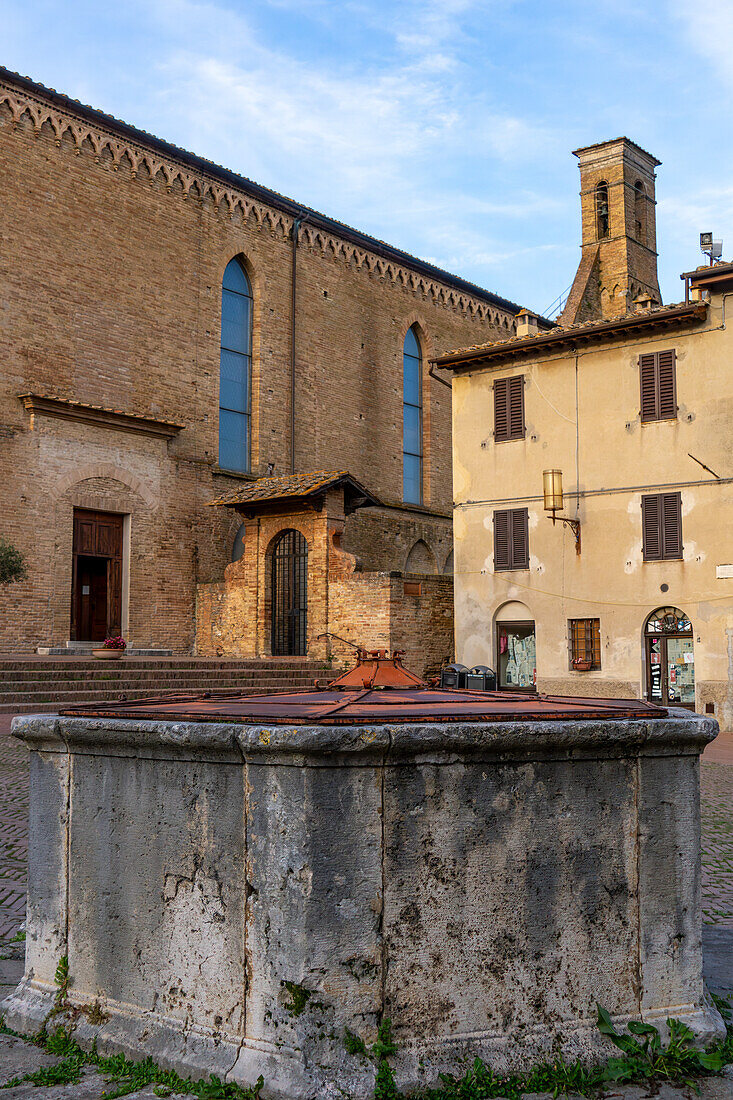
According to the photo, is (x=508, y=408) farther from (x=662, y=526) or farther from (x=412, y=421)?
(x=412, y=421)

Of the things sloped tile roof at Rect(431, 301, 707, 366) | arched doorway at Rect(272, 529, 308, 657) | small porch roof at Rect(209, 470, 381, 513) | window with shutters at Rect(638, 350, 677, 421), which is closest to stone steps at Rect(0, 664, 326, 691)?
arched doorway at Rect(272, 529, 308, 657)

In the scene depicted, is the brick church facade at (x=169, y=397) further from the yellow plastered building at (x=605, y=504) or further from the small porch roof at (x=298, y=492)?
the yellow plastered building at (x=605, y=504)

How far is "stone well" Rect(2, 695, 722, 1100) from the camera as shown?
308cm

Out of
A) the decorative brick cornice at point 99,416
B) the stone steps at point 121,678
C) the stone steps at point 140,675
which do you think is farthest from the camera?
the decorative brick cornice at point 99,416

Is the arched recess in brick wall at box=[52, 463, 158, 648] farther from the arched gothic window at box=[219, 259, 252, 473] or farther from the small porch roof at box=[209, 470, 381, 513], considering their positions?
the arched gothic window at box=[219, 259, 252, 473]

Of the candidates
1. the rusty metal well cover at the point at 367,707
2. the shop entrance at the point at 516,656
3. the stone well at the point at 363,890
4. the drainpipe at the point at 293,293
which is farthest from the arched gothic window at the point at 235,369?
the stone well at the point at 363,890

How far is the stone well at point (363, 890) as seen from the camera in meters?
3.08

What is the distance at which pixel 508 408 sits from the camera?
22.6 m

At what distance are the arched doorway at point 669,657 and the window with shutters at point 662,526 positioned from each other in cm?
111

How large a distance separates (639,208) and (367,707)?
33461mm

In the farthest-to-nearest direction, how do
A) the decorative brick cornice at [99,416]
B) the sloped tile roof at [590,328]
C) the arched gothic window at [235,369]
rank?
the arched gothic window at [235,369]
the decorative brick cornice at [99,416]
the sloped tile roof at [590,328]

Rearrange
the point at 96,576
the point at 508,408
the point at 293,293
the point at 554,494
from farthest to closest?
the point at 293,293, the point at 96,576, the point at 508,408, the point at 554,494

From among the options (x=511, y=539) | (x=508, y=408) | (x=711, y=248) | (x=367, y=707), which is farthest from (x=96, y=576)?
(x=367, y=707)

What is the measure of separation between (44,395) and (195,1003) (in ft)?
65.0
